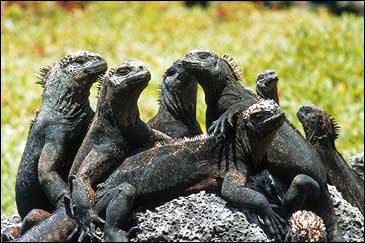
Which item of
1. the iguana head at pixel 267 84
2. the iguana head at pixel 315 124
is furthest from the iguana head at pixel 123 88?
the iguana head at pixel 315 124

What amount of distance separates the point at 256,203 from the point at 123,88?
0.68m

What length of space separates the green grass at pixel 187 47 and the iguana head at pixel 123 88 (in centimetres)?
353

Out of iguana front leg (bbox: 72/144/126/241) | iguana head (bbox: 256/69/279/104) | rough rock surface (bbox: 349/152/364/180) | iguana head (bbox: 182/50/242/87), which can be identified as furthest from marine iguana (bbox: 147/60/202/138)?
rough rock surface (bbox: 349/152/364/180)

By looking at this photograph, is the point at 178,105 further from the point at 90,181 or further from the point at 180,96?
the point at 90,181

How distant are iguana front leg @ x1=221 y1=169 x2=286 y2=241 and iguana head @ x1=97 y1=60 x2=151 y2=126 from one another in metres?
0.53

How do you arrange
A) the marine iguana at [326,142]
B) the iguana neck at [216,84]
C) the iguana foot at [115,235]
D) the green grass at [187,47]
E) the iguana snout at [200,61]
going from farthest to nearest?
the green grass at [187,47] < the marine iguana at [326,142] < the iguana neck at [216,84] < the iguana snout at [200,61] < the iguana foot at [115,235]

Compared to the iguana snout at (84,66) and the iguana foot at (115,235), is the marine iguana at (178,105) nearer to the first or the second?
the iguana snout at (84,66)

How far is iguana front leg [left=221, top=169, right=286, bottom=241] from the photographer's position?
3713mm

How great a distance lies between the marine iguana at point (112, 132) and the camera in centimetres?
393

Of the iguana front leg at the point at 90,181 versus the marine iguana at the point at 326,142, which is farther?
the marine iguana at the point at 326,142

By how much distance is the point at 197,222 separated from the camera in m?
3.77

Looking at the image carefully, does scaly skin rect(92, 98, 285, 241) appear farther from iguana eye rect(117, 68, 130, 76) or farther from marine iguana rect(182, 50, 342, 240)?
iguana eye rect(117, 68, 130, 76)

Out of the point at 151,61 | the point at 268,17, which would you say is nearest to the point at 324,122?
the point at 151,61

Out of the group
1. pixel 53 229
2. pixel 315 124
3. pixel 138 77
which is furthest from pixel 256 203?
pixel 315 124
